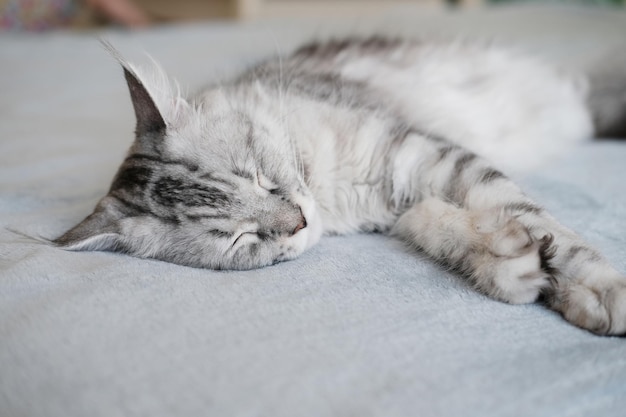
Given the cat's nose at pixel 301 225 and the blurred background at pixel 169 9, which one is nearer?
the cat's nose at pixel 301 225

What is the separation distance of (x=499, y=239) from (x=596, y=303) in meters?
0.20

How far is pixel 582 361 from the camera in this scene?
0.78m

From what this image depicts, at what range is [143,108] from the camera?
4.10 feet

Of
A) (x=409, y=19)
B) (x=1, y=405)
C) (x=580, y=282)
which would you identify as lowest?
(x=1, y=405)

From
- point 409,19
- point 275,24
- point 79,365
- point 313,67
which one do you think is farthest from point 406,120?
point 275,24

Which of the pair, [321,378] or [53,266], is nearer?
[321,378]

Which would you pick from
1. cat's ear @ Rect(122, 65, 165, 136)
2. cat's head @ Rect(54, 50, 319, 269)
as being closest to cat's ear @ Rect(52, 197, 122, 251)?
cat's head @ Rect(54, 50, 319, 269)

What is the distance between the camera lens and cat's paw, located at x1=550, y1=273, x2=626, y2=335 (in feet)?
2.82

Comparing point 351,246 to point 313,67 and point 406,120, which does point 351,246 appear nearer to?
point 406,120

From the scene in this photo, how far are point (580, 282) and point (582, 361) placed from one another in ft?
0.66

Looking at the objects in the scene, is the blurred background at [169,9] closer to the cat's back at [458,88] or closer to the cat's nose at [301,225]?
the cat's back at [458,88]

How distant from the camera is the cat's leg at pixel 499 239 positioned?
0.91m

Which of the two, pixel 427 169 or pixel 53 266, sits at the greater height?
pixel 427 169

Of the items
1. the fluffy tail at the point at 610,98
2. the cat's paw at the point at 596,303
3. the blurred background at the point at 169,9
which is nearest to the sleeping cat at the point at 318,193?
the cat's paw at the point at 596,303
